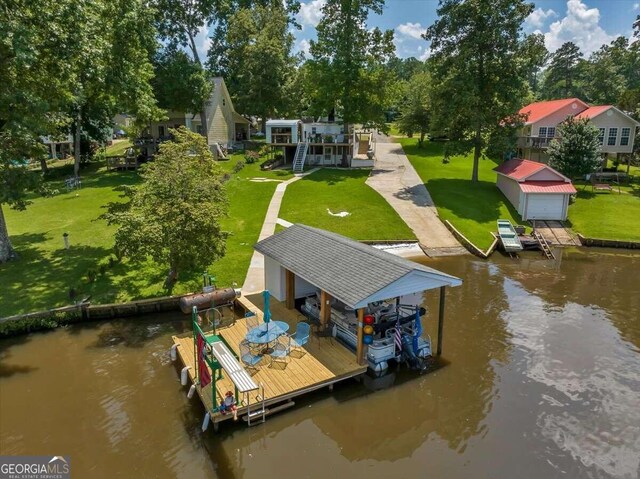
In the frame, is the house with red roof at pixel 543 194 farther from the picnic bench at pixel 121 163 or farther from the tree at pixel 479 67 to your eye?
the picnic bench at pixel 121 163

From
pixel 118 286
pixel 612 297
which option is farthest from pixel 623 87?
pixel 118 286

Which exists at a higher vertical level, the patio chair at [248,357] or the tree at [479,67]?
the tree at [479,67]

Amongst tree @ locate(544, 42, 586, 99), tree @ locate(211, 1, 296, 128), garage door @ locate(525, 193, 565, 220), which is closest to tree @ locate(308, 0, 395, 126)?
tree @ locate(211, 1, 296, 128)

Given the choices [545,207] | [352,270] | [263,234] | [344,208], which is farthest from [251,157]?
[352,270]

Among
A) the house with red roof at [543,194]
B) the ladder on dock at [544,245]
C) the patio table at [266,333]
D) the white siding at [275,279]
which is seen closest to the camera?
the patio table at [266,333]

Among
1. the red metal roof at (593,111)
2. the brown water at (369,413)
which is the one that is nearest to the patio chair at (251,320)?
the brown water at (369,413)

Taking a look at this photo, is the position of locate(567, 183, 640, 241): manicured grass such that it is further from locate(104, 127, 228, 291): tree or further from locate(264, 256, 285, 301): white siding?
locate(104, 127, 228, 291): tree
